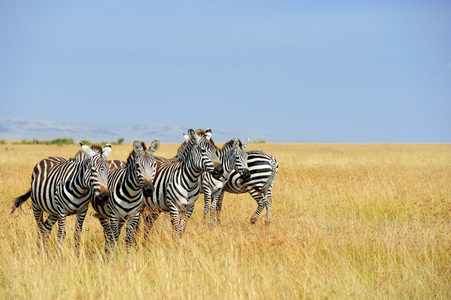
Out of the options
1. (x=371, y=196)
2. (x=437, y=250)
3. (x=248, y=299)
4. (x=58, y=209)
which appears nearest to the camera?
(x=248, y=299)

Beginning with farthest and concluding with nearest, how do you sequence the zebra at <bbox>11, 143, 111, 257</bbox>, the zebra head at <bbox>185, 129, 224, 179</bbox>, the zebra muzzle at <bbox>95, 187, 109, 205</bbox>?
the zebra head at <bbox>185, 129, 224, 179</bbox>, the zebra at <bbox>11, 143, 111, 257</bbox>, the zebra muzzle at <bbox>95, 187, 109, 205</bbox>

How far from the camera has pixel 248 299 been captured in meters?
6.00

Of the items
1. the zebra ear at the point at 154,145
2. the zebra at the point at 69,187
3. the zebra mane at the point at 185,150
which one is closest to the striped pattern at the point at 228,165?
the zebra mane at the point at 185,150

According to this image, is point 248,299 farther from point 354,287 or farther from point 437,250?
point 437,250

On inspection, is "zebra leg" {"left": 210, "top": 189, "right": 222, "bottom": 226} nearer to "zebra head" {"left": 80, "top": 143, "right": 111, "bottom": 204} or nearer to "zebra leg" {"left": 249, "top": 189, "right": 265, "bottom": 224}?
"zebra leg" {"left": 249, "top": 189, "right": 265, "bottom": 224}

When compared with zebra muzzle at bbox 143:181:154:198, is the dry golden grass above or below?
below

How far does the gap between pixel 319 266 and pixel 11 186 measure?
1290 cm

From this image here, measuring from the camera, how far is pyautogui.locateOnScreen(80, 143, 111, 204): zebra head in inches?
278

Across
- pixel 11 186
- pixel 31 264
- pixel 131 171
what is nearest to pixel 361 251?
pixel 131 171

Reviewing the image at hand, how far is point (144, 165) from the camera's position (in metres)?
7.45

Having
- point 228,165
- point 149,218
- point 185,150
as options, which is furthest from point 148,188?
point 228,165

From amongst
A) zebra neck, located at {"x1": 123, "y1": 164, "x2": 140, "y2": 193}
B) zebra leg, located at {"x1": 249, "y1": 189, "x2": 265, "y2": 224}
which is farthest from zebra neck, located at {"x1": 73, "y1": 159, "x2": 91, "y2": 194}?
zebra leg, located at {"x1": 249, "y1": 189, "x2": 265, "y2": 224}

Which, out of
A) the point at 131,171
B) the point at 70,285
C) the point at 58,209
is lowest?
the point at 70,285

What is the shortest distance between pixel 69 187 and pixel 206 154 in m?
2.37
